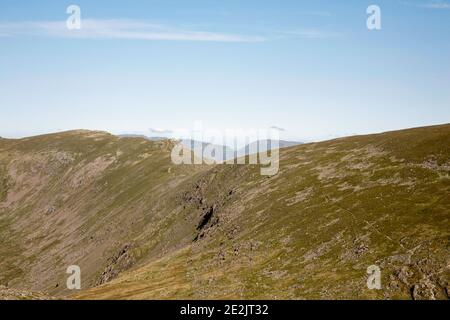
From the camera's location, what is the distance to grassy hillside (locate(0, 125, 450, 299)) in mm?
67625

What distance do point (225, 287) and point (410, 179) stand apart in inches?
1823

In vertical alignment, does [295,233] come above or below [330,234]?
below

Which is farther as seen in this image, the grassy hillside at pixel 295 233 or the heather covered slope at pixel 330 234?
the grassy hillside at pixel 295 233

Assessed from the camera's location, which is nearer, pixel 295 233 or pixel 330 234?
pixel 330 234

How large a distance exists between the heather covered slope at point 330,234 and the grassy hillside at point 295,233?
290 mm

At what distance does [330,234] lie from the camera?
270ft

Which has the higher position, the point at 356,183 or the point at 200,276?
the point at 356,183

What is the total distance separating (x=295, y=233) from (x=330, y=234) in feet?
29.8

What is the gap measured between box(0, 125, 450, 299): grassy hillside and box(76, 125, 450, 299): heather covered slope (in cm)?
29

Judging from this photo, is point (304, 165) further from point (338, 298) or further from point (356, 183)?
point (338, 298)

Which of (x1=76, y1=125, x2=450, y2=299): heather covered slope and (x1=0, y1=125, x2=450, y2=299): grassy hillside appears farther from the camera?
(x1=0, y1=125, x2=450, y2=299): grassy hillside

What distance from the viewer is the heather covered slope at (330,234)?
65500 mm

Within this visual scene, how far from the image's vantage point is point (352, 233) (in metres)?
79.4
